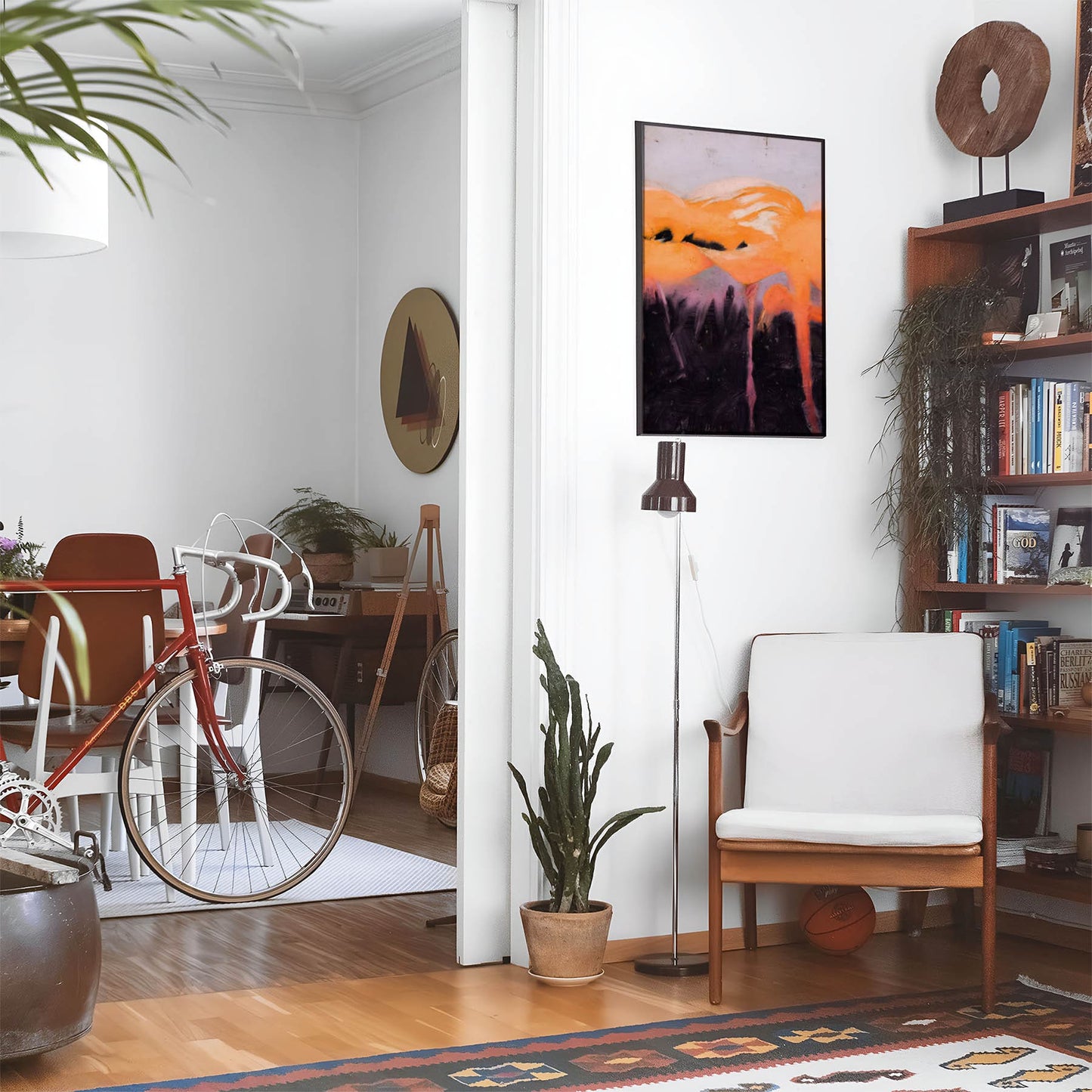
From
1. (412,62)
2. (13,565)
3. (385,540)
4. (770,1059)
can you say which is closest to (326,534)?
(385,540)

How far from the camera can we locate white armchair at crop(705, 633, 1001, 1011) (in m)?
3.27

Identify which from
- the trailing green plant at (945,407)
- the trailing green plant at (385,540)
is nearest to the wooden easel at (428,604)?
the trailing green plant at (385,540)

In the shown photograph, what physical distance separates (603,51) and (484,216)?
1.65ft

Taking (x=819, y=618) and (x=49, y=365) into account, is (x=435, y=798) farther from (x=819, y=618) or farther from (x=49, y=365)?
(x=49, y=365)

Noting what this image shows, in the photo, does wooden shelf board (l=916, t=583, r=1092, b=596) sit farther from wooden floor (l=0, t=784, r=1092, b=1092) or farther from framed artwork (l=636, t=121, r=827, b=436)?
wooden floor (l=0, t=784, r=1092, b=1092)

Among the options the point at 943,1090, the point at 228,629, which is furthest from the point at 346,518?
the point at 943,1090

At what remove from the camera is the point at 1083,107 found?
3.84 metres

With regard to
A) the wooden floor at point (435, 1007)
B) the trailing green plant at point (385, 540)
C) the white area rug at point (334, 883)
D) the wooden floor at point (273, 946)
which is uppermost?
the trailing green plant at point (385, 540)

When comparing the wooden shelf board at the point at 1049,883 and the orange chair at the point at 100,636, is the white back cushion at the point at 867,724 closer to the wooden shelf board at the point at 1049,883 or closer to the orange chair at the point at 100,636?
the wooden shelf board at the point at 1049,883

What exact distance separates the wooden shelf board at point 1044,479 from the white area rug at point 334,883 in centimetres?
203

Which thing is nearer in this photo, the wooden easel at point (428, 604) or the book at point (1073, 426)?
the book at point (1073, 426)

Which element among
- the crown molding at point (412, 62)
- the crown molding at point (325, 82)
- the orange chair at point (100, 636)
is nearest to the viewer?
the orange chair at point (100, 636)

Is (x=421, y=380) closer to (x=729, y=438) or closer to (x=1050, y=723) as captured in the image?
(x=729, y=438)

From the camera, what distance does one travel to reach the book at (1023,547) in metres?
3.89
